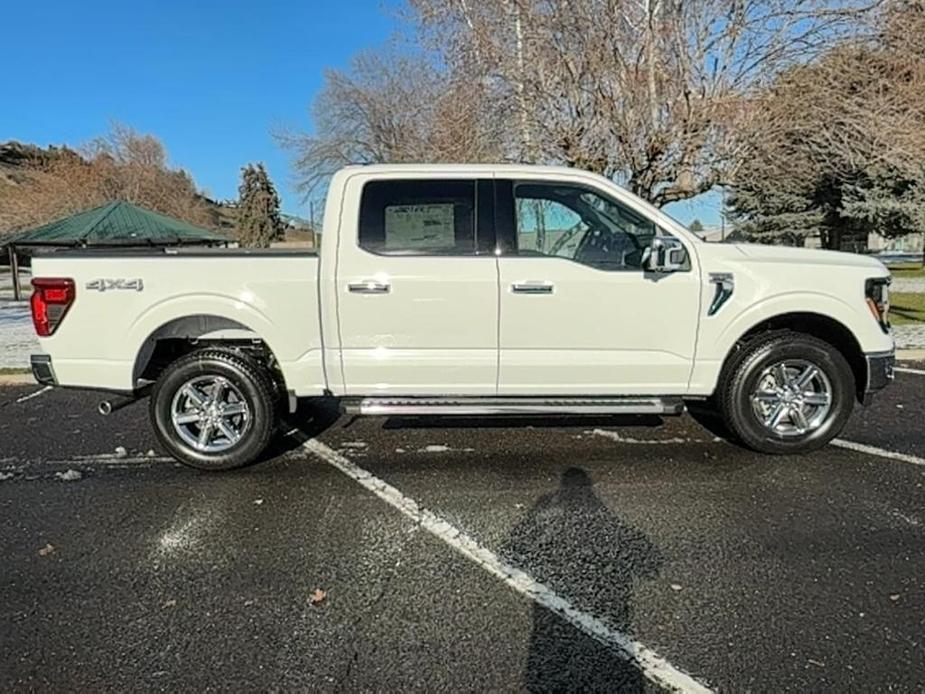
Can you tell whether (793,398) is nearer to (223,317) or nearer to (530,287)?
(530,287)

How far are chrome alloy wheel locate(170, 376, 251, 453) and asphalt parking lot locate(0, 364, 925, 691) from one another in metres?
0.27

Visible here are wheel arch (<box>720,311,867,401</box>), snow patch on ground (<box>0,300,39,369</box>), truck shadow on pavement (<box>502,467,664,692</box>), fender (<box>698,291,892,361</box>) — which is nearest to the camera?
truck shadow on pavement (<box>502,467,664,692</box>)

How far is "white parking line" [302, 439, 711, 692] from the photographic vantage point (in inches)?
103

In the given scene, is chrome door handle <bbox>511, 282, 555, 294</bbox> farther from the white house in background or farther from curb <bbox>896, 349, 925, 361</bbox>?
curb <bbox>896, 349, 925, 361</bbox>

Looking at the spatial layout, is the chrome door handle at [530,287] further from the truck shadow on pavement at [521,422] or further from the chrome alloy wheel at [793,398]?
the chrome alloy wheel at [793,398]

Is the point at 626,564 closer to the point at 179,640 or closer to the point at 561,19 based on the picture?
the point at 179,640

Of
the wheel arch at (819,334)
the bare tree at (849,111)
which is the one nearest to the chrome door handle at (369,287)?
the wheel arch at (819,334)

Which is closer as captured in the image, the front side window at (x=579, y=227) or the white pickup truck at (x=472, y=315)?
the white pickup truck at (x=472, y=315)

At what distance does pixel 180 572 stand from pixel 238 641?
0.79 meters

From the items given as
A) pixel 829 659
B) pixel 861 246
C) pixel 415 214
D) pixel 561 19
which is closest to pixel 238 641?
pixel 829 659

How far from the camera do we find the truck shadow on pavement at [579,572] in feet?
Result: 8.54

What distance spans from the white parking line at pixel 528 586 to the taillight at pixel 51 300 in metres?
2.16

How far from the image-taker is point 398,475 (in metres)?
4.82

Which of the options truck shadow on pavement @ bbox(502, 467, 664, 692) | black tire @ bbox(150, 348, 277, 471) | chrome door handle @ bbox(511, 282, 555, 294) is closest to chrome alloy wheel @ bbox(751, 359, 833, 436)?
truck shadow on pavement @ bbox(502, 467, 664, 692)
